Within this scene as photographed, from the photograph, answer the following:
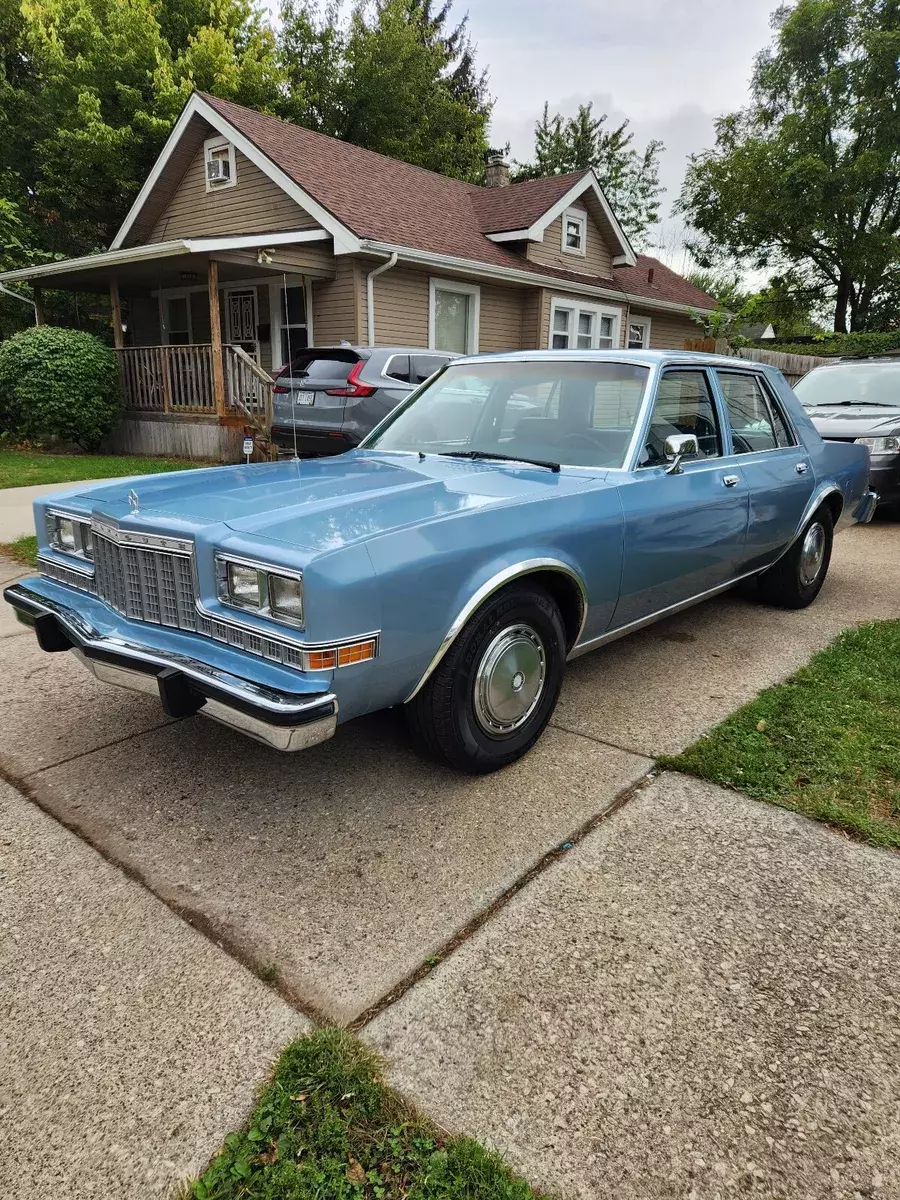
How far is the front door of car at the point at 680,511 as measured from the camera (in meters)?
3.54

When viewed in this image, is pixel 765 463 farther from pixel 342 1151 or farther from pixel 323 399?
pixel 323 399

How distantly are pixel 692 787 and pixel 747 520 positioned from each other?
1.84 m

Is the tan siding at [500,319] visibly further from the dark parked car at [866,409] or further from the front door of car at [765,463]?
the front door of car at [765,463]

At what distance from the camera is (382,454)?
411 cm

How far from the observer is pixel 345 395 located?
9523 mm

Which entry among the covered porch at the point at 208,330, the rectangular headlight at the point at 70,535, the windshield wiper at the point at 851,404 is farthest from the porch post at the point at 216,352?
the rectangular headlight at the point at 70,535

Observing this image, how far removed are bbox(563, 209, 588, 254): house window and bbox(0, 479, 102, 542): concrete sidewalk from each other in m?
12.9

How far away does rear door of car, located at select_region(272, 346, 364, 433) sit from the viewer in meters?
9.54

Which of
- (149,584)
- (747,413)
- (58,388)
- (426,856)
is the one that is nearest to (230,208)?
(58,388)

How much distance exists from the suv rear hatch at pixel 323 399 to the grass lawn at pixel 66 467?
1479 millimetres

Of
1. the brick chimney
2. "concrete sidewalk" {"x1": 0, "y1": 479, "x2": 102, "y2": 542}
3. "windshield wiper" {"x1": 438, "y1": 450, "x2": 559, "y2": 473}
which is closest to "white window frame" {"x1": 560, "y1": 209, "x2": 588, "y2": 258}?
the brick chimney

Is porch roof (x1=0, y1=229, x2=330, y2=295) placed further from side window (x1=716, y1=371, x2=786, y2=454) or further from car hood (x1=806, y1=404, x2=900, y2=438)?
side window (x1=716, y1=371, x2=786, y2=454)

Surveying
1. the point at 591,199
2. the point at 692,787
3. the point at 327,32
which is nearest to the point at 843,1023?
the point at 692,787

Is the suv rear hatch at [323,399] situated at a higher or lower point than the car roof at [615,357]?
lower
